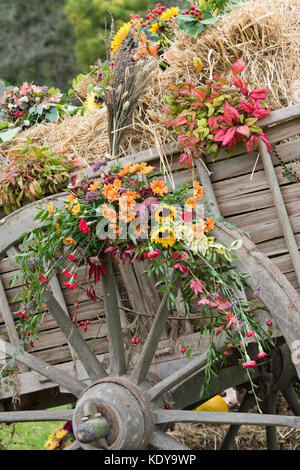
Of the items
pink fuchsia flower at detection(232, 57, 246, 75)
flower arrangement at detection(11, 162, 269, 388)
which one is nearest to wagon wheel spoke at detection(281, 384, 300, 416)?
flower arrangement at detection(11, 162, 269, 388)

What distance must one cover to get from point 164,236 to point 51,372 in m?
0.83

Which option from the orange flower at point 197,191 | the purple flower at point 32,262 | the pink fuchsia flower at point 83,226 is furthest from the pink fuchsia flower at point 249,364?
the purple flower at point 32,262

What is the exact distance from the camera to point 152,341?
2.42m

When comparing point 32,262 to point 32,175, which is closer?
point 32,262

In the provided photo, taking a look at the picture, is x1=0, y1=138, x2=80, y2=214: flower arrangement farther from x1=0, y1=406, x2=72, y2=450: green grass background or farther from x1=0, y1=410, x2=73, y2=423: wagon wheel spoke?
x1=0, y1=406, x2=72, y2=450: green grass background

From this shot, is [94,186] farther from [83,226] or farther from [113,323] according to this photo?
[113,323]

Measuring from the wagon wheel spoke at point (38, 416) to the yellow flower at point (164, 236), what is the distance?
0.88 metres

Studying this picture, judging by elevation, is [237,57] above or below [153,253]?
above

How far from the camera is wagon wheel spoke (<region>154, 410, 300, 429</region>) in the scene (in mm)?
2205

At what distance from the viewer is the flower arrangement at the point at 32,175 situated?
2559mm

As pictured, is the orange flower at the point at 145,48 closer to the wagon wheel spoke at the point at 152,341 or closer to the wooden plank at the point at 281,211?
the wooden plank at the point at 281,211

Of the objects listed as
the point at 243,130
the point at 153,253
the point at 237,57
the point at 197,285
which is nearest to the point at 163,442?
the point at 197,285

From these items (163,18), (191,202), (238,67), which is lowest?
(191,202)
